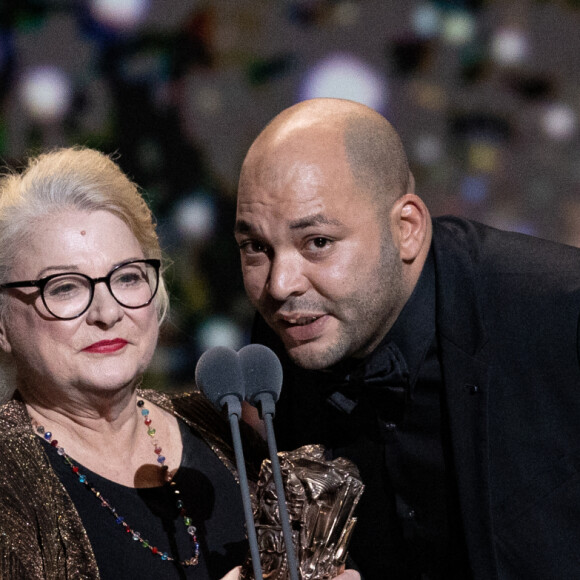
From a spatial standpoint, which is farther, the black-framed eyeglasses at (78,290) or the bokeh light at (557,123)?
the bokeh light at (557,123)

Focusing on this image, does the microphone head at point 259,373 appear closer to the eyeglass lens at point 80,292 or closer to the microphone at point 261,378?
the microphone at point 261,378

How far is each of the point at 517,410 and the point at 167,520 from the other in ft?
2.75

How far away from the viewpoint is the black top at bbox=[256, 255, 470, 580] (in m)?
2.11

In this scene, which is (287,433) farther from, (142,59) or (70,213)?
(142,59)

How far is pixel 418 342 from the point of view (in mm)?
2160

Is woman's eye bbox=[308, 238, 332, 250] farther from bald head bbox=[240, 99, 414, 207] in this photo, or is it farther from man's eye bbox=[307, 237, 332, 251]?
bald head bbox=[240, 99, 414, 207]

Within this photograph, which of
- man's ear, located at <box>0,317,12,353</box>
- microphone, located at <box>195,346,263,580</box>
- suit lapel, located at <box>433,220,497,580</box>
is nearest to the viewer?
microphone, located at <box>195,346,263,580</box>

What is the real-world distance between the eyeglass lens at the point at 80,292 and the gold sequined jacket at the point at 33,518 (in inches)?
Answer: 10.6

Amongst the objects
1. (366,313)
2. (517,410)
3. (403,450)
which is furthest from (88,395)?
(517,410)

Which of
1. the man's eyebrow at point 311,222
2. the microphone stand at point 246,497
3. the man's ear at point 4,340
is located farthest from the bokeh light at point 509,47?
the microphone stand at point 246,497

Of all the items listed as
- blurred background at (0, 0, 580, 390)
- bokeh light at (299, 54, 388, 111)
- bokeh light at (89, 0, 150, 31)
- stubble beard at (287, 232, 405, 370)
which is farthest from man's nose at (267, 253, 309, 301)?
bokeh light at (89, 0, 150, 31)

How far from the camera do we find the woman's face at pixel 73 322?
1779 millimetres

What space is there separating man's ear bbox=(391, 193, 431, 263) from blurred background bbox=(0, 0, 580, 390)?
97 centimetres

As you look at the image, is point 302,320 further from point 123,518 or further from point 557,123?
point 557,123
